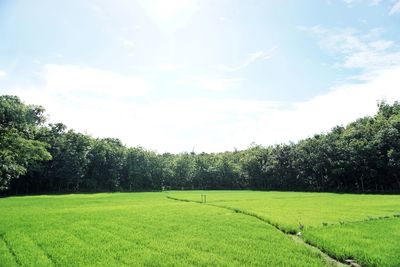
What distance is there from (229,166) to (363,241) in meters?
92.9

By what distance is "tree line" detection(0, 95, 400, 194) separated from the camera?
65375mm

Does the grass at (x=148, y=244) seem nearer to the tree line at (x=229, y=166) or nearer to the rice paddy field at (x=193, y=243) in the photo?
the rice paddy field at (x=193, y=243)

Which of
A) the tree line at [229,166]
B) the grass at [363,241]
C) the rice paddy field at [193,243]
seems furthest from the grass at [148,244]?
the tree line at [229,166]

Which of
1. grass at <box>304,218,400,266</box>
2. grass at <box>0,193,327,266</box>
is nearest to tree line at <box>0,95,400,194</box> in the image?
grass at <box>0,193,327,266</box>

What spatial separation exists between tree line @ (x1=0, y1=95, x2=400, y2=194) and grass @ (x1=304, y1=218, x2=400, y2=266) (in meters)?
35.6

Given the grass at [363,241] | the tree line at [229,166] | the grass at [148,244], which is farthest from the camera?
the tree line at [229,166]

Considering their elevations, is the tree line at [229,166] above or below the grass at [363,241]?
above

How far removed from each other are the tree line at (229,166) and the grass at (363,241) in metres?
35.6

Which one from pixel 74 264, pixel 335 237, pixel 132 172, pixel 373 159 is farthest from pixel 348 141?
pixel 74 264

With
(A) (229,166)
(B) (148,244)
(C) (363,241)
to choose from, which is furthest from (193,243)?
(A) (229,166)

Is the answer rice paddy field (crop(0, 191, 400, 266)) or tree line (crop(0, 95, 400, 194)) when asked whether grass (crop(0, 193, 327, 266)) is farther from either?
tree line (crop(0, 95, 400, 194))

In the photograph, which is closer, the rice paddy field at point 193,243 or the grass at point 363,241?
the grass at point 363,241

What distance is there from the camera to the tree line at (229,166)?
65.4 metres

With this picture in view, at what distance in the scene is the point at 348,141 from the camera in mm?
74438
